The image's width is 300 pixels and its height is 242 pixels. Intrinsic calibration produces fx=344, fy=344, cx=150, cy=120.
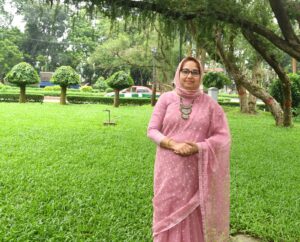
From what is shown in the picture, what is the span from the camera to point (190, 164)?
2.11 metres

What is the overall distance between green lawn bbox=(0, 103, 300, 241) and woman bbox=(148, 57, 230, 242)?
904mm

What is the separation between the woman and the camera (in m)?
2.10

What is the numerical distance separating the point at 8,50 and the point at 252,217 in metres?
34.2

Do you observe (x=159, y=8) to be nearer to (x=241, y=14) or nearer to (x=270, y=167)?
(x=241, y=14)

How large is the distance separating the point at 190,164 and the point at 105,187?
235cm

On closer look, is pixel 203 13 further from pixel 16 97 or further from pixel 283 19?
pixel 16 97

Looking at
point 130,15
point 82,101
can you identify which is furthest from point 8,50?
point 130,15

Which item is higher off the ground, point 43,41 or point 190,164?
point 43,41

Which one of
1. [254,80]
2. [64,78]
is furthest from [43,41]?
[254,80]

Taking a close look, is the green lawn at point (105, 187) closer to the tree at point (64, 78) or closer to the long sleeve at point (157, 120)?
the long sleeve at point (157, 120)

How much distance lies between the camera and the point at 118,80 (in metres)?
17.1

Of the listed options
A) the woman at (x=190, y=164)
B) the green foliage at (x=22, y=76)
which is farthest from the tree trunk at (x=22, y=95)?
the woman at (x=190, y=164)

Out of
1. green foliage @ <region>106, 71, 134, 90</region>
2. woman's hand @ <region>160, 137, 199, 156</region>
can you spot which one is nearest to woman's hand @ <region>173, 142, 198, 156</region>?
woman's hand @ <region>160, 137, 199, 156</region>

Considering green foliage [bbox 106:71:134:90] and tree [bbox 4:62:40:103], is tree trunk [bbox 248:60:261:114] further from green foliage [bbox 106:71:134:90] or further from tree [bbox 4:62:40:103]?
tree [bbox 4:62:40:103]
